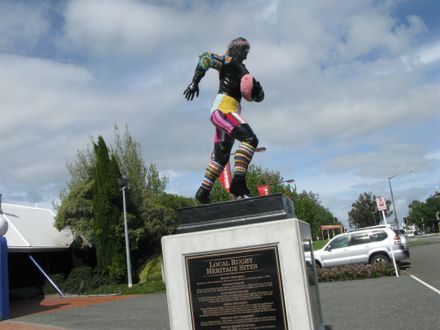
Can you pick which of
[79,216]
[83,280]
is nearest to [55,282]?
[83,280]

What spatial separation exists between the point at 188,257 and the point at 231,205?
2.34 ft

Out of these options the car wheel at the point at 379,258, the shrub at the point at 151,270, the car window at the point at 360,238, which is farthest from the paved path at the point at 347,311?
the shrub at the point at 151,270

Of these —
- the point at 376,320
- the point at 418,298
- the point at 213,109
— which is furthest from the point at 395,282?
the point at 213,109

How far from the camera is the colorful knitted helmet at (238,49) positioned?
605cm

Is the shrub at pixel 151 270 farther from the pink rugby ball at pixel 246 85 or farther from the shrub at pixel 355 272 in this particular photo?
the pink rugby ball at pixel 246 85

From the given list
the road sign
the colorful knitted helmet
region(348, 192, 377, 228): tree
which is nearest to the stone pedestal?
the colorful knitted helmet

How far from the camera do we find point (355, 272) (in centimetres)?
1576

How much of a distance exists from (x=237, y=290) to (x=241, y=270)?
20cm

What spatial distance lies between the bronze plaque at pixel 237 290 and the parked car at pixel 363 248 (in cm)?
1357

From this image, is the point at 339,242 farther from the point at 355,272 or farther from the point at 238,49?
the point at 238,49

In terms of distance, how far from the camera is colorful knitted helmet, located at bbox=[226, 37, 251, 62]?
6.05 m

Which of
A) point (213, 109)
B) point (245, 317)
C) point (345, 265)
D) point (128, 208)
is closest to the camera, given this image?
point (245, 317)

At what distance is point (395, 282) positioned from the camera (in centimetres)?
1348

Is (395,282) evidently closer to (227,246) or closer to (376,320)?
(376,320)
